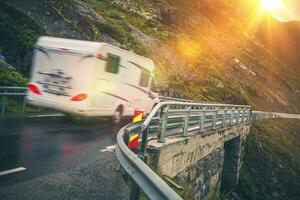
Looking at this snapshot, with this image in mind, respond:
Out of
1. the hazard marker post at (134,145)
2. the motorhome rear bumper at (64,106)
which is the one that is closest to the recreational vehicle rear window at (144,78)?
the motorhome rear bumper at (64,106)

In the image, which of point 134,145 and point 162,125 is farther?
point 162,125

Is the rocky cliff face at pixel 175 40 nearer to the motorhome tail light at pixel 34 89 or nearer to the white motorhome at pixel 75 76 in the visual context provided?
the motorhome tail light at pixel 34 89

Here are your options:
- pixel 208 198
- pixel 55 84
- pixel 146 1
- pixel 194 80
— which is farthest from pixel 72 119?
pixel 146 1

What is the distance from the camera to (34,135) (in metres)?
10.8

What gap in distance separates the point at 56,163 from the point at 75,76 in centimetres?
594

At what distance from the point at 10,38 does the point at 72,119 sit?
313 inches

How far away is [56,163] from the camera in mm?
7809

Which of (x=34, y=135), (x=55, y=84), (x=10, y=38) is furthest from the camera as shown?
(x=10, y=38)

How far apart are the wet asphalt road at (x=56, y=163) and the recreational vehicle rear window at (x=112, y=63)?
2.73m

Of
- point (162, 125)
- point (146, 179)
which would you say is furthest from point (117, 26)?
point (146, 179)

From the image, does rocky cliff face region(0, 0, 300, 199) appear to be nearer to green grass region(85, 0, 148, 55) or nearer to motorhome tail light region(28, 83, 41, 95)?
green grass region(85, 0, 148, 55)

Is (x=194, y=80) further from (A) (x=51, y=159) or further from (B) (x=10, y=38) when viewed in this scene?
(A) (x=51, y=159)

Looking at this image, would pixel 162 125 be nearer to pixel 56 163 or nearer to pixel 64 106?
pixel 56 163

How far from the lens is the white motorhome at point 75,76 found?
13.2m
